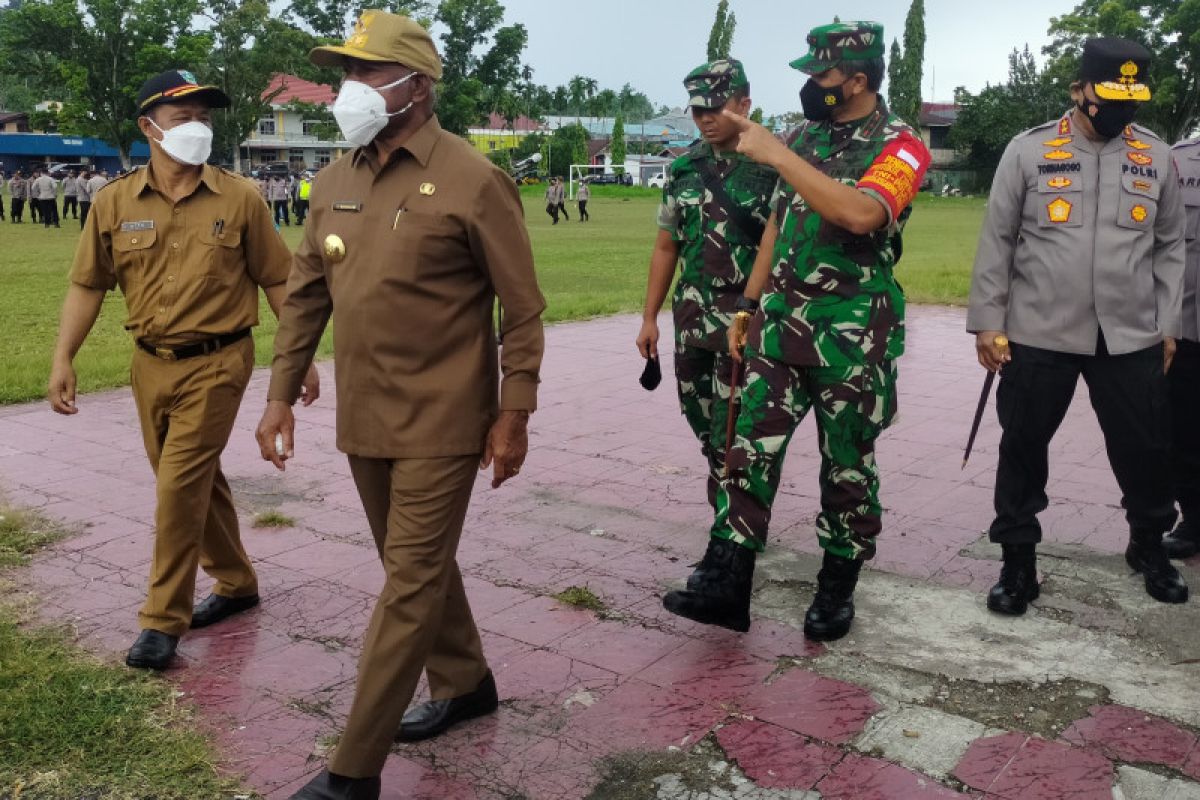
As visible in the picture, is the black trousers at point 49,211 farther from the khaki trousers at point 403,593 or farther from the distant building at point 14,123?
the distant building at point 14,123

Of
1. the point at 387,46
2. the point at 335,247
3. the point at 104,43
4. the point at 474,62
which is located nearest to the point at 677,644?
the point at 335,247

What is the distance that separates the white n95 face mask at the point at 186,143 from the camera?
3.97 metres

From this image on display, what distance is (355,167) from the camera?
312 cm

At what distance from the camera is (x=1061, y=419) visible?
4203mm

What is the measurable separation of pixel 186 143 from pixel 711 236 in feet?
6.02

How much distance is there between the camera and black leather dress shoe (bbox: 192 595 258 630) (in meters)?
4.15

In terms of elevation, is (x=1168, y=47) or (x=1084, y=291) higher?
(x=1168, y=47)

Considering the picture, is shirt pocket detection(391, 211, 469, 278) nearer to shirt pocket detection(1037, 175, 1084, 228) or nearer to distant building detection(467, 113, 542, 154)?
shirt pocket detection(1037, 175, 1084, 228)

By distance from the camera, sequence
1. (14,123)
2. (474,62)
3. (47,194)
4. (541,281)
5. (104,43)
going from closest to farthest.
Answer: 1. (541,281)
2. (47,194)
3. (104,43)
4. (474,62)
5. (14,123)

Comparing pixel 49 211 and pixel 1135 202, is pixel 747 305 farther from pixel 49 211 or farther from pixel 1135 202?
pixel 49 211

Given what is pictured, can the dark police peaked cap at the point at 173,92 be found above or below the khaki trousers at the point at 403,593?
above

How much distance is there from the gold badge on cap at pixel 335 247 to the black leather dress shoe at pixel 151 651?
4.88ft

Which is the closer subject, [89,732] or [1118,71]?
[89,732]

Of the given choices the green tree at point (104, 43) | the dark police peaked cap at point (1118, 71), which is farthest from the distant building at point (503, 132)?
the dark police peaked cap at point (1118, 71)
